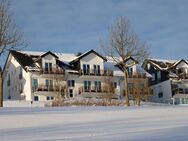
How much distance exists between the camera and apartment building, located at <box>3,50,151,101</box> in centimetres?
6712

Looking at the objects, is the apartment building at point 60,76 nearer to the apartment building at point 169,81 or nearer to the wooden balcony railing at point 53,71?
the wooden balcony railing at point 53,71

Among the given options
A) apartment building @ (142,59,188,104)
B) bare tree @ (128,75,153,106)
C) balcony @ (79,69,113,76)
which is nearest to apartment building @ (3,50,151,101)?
balcony @ (79,69,113,76)

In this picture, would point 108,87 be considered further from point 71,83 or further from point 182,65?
point 182,65

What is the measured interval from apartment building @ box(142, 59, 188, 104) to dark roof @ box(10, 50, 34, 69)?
2151 centimetres

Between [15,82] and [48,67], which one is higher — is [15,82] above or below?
below

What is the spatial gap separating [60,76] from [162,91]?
22.6 meters

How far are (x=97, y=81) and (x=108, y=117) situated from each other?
46.5 metres

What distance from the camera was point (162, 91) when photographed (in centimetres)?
Answer: 8206

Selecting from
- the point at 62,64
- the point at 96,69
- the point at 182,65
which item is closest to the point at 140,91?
the point at 96,69

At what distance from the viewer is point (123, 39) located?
49312 millimetres

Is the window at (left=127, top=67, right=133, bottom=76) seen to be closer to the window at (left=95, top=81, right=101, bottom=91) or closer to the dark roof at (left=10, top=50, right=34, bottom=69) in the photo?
the window at (left=95, top=81, right=101, bottom=91)

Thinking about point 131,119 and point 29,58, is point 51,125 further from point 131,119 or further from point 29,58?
point 29,58

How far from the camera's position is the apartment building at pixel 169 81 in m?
79.6

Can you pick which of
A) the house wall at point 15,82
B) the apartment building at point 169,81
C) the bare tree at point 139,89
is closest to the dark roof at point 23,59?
the house wall at point 15,82
